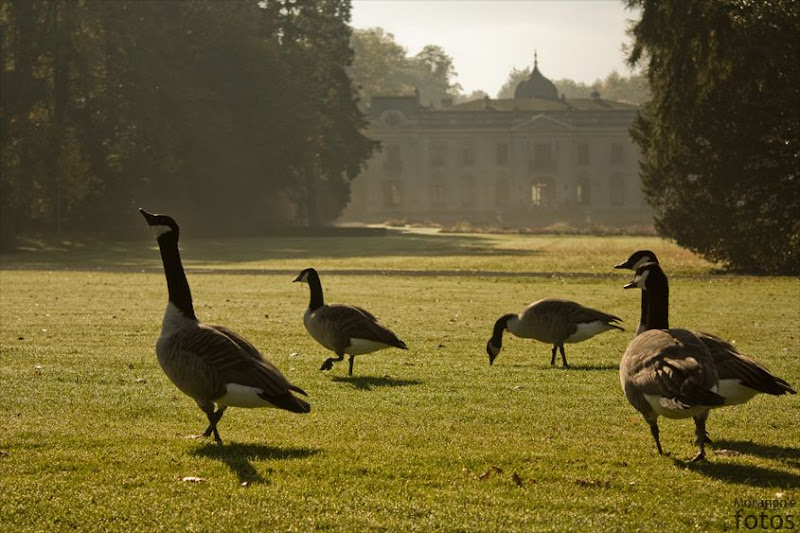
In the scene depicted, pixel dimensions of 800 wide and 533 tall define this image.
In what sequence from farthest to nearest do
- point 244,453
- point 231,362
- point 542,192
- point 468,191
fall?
point 542,192
point 468,191
point 244,453
point 231,362

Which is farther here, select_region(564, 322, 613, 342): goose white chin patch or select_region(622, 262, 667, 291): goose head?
select_region(564, 322, 613, 342): goose white chin patch

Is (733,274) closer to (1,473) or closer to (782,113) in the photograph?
(782,113)

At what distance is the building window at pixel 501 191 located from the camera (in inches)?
6004

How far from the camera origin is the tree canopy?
2184 inches

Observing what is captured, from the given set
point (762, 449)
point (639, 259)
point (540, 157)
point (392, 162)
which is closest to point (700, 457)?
point (762, 449)

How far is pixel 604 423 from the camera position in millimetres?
10508

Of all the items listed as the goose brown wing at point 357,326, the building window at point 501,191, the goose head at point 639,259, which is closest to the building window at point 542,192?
the building window at point 501,191

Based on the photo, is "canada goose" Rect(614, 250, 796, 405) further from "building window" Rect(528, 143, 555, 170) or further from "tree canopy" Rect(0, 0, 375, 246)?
"building window" Rect(528, 143, 555, 170)

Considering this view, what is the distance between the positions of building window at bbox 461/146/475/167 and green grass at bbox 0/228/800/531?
132323mm

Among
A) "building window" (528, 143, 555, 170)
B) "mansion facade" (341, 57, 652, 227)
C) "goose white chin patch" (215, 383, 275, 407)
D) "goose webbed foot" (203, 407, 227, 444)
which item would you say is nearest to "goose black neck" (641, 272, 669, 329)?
"goose white chin patch" (215, 383, 275, 407)

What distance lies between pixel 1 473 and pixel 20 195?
48135mm

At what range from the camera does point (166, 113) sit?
6819 centimetres

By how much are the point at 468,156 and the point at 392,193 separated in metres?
12.1

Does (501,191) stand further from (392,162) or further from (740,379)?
(740,379)
